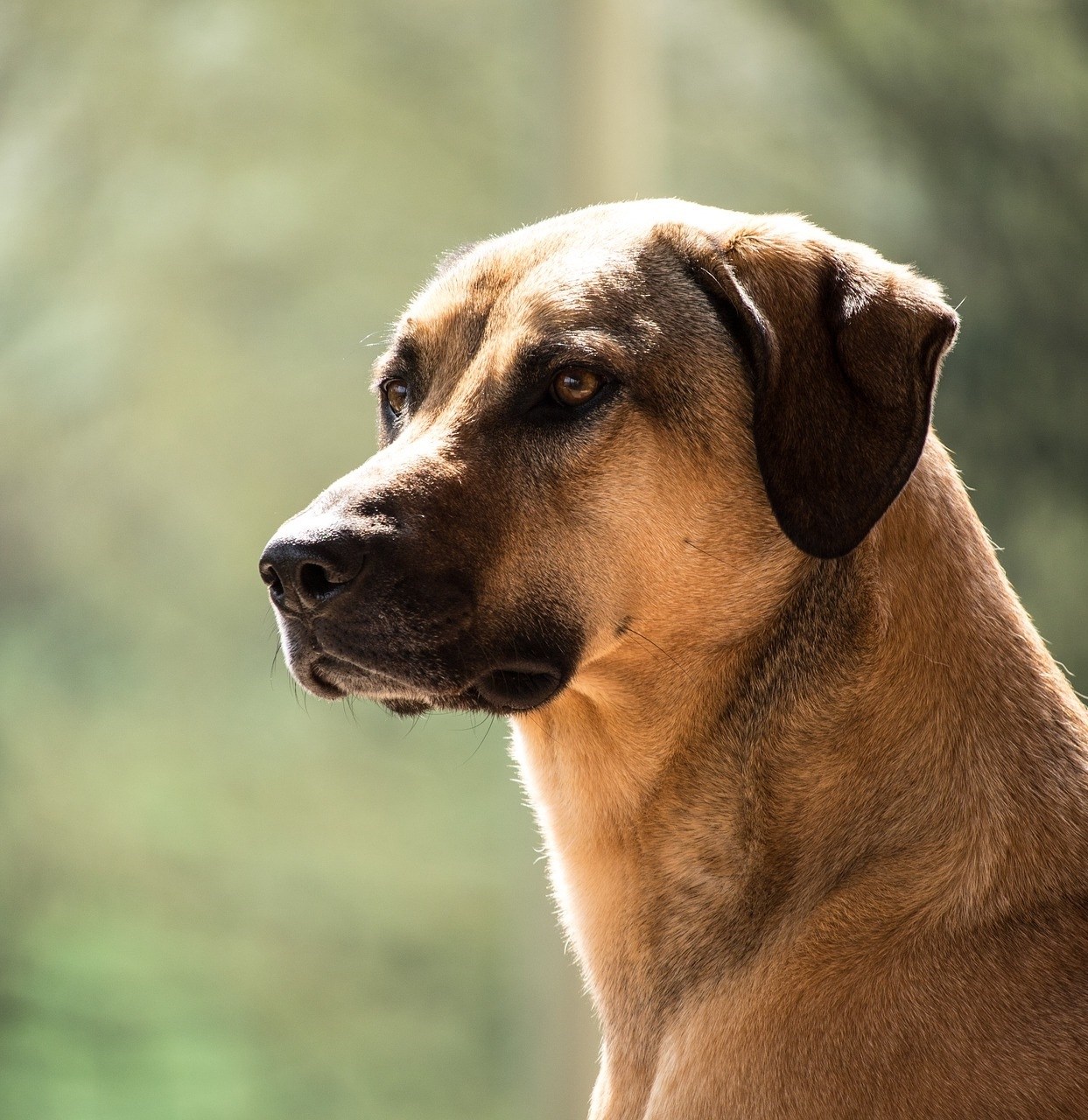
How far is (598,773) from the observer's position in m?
2.23

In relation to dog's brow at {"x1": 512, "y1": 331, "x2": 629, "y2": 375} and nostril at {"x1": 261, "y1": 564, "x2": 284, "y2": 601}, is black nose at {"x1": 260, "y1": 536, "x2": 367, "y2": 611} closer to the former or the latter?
nostril at {"x1": 261, "y1": 564, "x2": 284, "y2": 601}

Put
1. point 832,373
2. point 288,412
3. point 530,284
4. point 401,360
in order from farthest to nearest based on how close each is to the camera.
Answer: point 288,412 → point 401,360 → point 530,284 → point 832,373

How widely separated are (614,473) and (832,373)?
357 mm

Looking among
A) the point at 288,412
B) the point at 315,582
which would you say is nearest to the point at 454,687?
the point at 315,582

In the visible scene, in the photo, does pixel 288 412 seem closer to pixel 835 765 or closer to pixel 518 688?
pixel 518 688

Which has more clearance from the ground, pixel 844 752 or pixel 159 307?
pixel 844 752

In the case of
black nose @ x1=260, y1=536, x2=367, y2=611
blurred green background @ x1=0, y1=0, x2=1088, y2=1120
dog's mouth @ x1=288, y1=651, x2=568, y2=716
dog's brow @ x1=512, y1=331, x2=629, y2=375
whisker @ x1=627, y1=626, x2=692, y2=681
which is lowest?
blurred green background @ x1=0, y1=0, x2=1088, y2=1120

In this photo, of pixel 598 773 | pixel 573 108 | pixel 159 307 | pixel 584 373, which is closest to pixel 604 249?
pixel 584 373

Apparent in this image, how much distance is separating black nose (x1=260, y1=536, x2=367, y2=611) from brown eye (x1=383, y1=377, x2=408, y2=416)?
0.51 metres

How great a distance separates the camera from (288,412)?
6.61 meters

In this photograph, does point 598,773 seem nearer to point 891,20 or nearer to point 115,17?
point 115,17

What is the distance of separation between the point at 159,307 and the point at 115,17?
123 centimetres

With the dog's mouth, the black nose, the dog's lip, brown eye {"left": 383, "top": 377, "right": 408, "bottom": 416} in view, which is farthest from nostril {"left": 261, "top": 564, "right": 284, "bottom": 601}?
brown eye {"left": 383, "top": 377, "right": 408, "bottom": 416}

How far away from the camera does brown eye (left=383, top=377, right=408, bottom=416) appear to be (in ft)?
8.08
